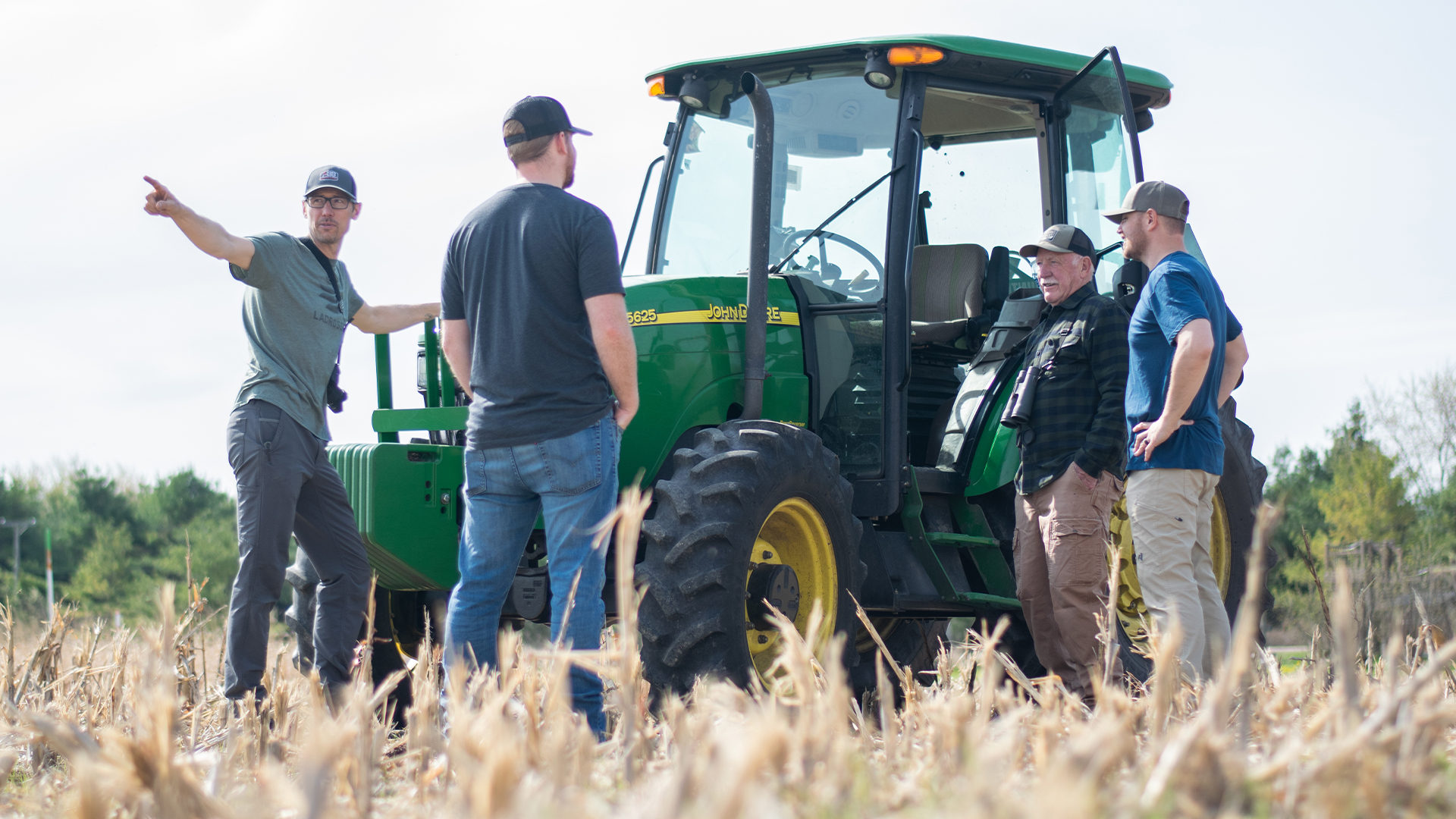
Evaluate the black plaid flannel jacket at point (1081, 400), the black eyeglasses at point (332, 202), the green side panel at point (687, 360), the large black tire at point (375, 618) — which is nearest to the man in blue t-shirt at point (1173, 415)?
the black plaid flannel jacket at point (1081, 400)

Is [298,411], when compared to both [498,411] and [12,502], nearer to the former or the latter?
[498,411]

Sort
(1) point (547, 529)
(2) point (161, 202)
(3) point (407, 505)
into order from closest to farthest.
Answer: (1) point (547, 529)
(2) point (161, 202)
(3) point (407, 505)

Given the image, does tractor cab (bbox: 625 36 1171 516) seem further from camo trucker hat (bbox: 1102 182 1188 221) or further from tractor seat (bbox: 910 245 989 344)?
camo trucker hat (bbox: 1102 182 1188 221)

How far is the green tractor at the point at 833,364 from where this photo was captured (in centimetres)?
452

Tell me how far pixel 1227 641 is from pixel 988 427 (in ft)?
4.80

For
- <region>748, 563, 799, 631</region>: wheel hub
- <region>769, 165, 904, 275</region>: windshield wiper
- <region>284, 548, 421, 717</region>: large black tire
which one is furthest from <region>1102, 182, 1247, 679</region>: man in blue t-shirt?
<region>284, 548, 421, 717</region>: large black tire

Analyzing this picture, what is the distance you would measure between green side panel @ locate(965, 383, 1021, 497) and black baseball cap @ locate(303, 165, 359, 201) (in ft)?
8.48

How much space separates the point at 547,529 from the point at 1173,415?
1.89 metres

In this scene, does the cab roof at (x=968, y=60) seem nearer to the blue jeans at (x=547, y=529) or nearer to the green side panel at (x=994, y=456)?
the green side panel at (x=994, y=456)

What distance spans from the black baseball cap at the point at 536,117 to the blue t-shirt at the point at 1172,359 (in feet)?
6.21

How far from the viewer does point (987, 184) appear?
621 cm

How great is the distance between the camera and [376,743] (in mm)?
2668

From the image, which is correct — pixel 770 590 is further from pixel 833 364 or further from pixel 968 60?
pixel 968 60

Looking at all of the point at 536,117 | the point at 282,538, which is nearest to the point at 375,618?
the point at 282,538
